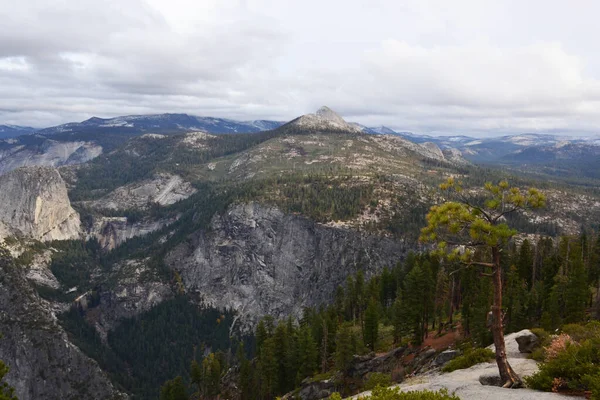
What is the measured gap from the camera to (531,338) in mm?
33250

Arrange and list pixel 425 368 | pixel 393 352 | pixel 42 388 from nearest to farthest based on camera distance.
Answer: pixel 425 368
pixel 393 352
pixel 42 388

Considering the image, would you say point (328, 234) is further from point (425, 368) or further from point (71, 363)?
point (425, 368)

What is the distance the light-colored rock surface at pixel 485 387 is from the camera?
21.9 m

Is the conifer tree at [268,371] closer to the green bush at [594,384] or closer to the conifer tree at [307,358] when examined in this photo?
the conifer tree at [307,358]

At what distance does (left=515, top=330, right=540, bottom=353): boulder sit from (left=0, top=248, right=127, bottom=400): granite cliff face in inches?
6121

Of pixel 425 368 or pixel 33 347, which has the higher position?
pixel 425 368

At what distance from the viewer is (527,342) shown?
3303 centimetres

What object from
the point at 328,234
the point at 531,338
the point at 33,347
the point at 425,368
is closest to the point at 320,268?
the point at 328,234

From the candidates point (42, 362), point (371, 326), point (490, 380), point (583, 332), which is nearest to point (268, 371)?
point (371, 326)

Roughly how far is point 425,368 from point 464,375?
17.1m

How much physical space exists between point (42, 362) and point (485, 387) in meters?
179

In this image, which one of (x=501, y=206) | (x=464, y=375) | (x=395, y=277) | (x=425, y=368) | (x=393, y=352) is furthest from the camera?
(x=395, y=277)

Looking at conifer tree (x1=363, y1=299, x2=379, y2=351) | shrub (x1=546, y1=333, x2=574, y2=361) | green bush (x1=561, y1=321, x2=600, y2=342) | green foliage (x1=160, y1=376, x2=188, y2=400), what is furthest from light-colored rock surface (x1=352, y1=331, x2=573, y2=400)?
green foliage (x1=160, y1=376, x2=188, y2=400)

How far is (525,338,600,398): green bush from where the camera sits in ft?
69.0
